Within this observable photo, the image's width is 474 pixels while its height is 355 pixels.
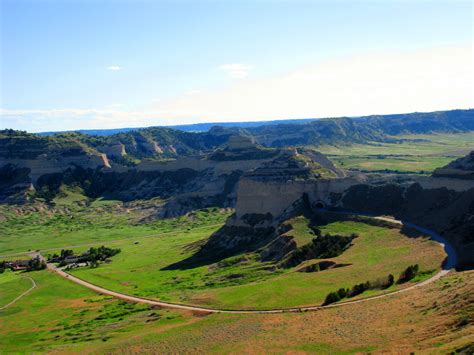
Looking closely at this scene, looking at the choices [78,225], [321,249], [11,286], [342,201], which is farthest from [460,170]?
[78,225]

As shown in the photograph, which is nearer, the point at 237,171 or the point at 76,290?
the point at 76,290

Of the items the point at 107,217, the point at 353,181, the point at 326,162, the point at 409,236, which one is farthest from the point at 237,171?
the point at 409,236

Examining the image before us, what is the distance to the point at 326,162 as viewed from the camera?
17688 cm

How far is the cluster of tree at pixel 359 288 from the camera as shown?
60500mm

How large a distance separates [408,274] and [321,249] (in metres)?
22.6

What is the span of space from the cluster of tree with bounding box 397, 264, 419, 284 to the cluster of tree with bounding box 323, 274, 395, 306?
101 cm

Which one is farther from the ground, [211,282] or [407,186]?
[407,186]

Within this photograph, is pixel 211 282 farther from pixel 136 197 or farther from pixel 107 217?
pixel 136 197

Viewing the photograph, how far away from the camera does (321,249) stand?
8362 centimetres

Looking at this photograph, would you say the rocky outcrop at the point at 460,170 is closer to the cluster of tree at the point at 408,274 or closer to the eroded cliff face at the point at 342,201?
the eroded cliff face at the point at 342,201

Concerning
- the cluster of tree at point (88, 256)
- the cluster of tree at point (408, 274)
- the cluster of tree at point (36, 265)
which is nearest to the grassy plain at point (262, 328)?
the cluster of tree at point (408, 274)

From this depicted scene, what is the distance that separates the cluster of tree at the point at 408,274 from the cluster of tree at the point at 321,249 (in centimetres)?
1759

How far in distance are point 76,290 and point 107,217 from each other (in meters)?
83.7

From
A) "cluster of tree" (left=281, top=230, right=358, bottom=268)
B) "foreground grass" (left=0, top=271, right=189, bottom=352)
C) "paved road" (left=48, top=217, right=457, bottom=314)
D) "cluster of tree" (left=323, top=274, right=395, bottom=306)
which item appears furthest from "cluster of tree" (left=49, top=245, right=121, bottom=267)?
"cluster of tree" (left=323, top=274, right=395, bottom=306)
